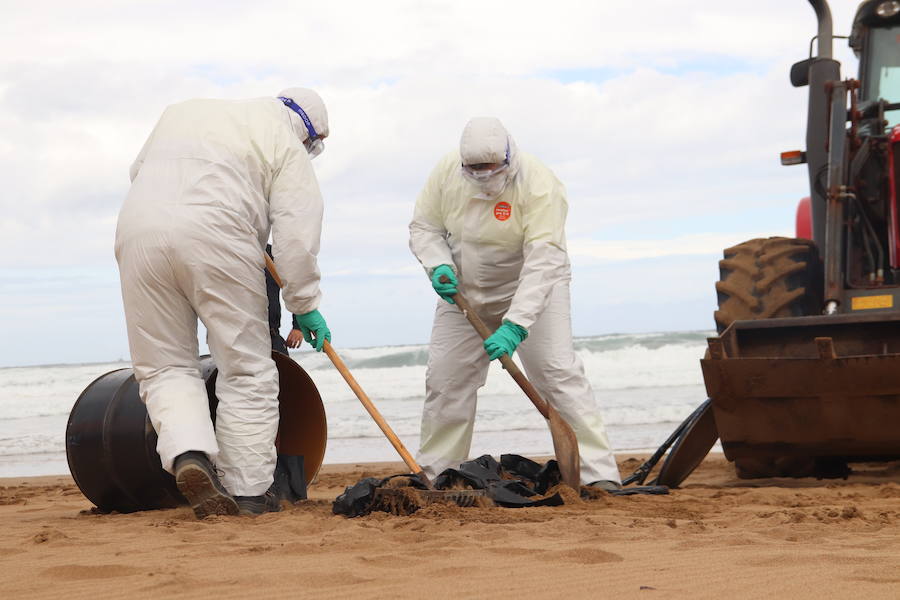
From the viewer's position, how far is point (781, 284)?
5.91 m

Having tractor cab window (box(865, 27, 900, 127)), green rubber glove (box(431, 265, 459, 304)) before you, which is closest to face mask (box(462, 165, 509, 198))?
→ green rubber glove (box(431, 265, 459, 304))

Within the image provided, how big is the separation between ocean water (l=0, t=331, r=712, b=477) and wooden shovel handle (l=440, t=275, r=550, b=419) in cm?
387

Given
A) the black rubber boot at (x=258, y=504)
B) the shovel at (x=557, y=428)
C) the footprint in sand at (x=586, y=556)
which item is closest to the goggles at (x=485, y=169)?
the shovel at (x=557, y=428)

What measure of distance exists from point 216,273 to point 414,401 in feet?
41.1

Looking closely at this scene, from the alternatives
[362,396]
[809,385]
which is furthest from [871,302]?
[362,396]

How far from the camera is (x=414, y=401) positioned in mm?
17109

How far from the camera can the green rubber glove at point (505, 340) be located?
17.0ft

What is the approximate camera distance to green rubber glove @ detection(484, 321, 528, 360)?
519cm

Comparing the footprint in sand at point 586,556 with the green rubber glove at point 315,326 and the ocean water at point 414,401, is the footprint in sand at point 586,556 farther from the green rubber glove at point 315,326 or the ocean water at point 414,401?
the ocean water at point 414,401

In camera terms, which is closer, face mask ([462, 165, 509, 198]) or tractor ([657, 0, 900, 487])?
tractor ([657, 0, 900, 487])

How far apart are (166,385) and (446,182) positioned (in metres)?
1.70

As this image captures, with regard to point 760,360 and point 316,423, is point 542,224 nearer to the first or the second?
point 760,360

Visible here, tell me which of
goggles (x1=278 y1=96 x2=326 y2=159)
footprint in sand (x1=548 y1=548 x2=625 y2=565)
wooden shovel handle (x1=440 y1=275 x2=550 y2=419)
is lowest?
footprint in sand (x1=548 y1=548 x2=625 y2=565)

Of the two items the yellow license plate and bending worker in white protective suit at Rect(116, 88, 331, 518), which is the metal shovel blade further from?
the yellow license plate
